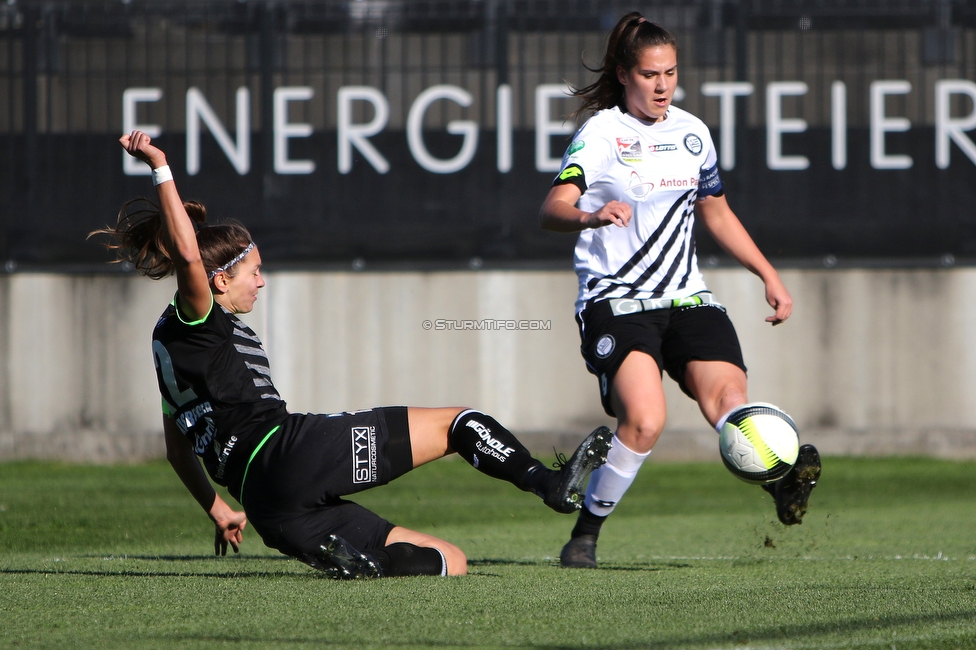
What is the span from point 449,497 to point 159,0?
5.30m

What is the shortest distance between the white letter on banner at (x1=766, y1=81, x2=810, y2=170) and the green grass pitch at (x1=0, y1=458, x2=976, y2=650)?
10.4 ft

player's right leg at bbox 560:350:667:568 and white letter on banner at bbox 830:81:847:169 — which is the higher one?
white letter on banner at bbox 830:81:847:169

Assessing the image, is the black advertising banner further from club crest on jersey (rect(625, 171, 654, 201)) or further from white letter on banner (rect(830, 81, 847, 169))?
club crest on jersey (rect(625, 171, 654, 201))

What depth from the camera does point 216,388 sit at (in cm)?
439

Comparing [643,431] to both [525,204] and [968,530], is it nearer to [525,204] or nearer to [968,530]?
[968,530]

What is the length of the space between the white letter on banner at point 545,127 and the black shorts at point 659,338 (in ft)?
18.9

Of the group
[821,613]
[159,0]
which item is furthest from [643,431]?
[159,0]

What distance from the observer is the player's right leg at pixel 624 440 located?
501 cm

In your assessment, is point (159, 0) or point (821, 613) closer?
point (821, 613)

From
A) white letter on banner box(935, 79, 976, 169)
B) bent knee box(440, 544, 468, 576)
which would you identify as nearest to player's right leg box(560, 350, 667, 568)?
bent knee box(440, 544, 468, 576)

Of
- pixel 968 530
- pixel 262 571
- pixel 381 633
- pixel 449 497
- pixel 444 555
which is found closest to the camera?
pixel 381 633

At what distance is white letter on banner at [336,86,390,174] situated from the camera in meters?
11.0

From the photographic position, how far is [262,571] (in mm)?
4961

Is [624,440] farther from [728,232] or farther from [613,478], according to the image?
[728,232]
